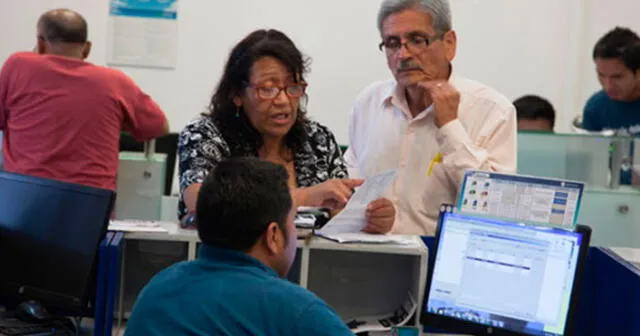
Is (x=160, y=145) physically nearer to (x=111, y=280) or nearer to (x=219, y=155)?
(x=219, y=155)

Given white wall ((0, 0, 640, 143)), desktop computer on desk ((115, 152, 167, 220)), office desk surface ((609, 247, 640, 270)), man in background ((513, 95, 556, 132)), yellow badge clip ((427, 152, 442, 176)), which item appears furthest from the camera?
white wall ((0, 0, 640, 143))

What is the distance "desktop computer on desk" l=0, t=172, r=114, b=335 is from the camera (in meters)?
2.27

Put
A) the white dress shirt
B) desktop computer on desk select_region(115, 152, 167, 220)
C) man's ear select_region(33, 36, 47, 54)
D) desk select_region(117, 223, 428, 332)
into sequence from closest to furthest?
desk select_region(117, 223, 428, 332)
the white dress shirt
desktop computer on desk select_region(115, 152, 167, 220)
man's ear select_region(33, 36, 47, 54)

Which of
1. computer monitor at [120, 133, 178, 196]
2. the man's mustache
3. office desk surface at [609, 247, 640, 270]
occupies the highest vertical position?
the man's mustache

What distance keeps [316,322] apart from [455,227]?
2.66 ft

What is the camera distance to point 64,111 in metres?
3.82

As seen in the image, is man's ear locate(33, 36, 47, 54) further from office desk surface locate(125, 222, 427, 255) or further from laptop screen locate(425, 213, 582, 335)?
laptop screen locate(425, 213, 582, 335)

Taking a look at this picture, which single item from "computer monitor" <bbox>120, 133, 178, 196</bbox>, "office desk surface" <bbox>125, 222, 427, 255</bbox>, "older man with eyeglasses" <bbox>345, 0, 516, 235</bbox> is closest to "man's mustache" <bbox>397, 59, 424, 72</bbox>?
"older man with eyeglasses" <bbox>345, 0, 516, 235</bbox>

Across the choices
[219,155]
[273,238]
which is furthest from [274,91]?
[273,238]

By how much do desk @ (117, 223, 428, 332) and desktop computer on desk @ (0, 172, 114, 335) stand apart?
0.39 feet

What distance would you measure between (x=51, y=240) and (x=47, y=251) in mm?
33

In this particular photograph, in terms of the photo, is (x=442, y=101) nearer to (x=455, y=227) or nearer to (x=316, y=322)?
(x=455, y=227)

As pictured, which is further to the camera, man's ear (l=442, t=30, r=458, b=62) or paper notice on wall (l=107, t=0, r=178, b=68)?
paper notice on wall (l=107, t=0, r=178, b=68)

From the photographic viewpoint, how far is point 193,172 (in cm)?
243
